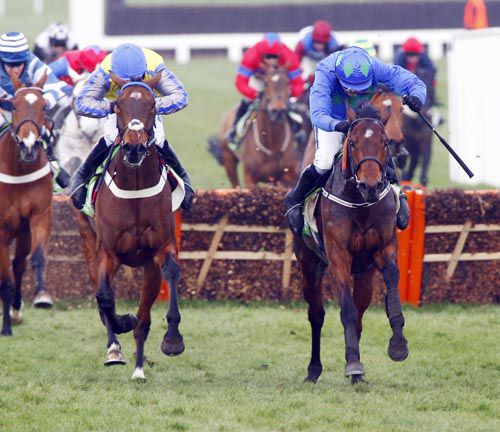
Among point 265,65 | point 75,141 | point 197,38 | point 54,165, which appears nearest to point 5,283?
point 54,165

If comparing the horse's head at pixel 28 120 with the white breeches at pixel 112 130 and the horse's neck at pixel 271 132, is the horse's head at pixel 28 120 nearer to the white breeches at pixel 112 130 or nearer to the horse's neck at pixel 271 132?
the white breeches at pixel 112 130

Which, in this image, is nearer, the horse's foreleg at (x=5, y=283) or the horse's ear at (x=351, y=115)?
the horse's ear at (x=351, y=115)

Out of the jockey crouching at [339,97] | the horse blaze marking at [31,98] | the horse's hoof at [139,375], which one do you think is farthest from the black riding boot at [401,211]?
the horse blaze marking at [31,98]

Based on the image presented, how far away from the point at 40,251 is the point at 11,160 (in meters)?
0.85

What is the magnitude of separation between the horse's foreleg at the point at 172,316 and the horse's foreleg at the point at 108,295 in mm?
361

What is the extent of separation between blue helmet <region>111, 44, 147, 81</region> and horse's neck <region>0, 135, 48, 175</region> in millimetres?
2017

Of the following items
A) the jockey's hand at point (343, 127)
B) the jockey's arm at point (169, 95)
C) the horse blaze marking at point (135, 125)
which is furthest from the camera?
the jockey's arm at point (169, 95)

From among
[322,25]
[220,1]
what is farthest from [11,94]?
[220,1]

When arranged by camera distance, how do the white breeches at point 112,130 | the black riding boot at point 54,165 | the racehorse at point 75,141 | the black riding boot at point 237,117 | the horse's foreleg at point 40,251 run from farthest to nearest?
the black riding boot at point 237,117 → the racehorse at point 75,141 → the black riding boot at point 54,165 → the horse's foreleg at point 40,251 → the white breeches at point 112,130

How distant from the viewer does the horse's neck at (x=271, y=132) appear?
14719 millimetres

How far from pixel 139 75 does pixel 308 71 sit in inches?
351

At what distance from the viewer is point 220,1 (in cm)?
2503

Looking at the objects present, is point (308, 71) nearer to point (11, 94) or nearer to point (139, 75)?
point (11, 94)

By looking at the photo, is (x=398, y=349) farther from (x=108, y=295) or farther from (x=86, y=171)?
(x=86, y=171)
